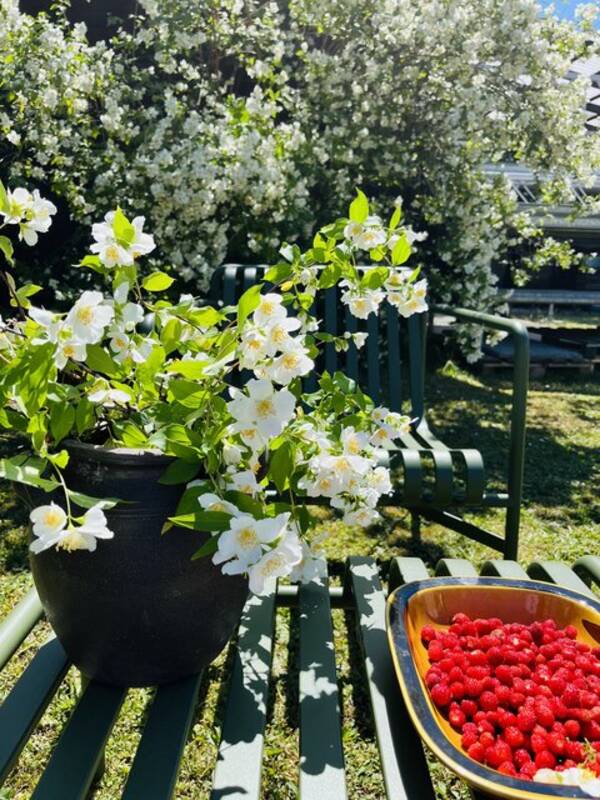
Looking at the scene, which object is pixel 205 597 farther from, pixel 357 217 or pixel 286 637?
pixel 286 637

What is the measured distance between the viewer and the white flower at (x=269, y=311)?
923mm

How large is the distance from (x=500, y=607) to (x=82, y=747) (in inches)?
29.0

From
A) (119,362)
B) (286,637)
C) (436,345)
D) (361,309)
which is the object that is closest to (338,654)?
(286,637)

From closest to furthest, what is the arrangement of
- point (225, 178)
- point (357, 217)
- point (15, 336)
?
point (15, 336) → point (357, 217) → point (225, 178)

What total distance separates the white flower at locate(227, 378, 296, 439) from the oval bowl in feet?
1.38

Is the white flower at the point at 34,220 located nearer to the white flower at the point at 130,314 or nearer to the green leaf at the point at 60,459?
the white flower at the point at 130,314

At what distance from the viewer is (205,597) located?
1051 millimetres

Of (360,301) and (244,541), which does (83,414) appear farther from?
(360,301)

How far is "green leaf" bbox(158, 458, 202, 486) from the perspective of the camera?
3.13 feet

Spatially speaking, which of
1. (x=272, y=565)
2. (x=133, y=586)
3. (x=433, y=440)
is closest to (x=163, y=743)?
(x=133, y=586)

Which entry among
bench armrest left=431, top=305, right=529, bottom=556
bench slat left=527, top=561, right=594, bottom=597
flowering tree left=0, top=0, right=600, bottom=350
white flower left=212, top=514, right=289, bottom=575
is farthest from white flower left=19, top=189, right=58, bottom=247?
flowering tree left=0, top=0, right=600, bottom=350

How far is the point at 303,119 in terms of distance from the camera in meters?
5.31

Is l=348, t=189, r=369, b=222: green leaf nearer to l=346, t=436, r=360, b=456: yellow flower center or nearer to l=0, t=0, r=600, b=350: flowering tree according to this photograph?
l=346, t=436, r=360, b=456: yellow flower center

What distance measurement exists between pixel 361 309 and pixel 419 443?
4.56 feet
